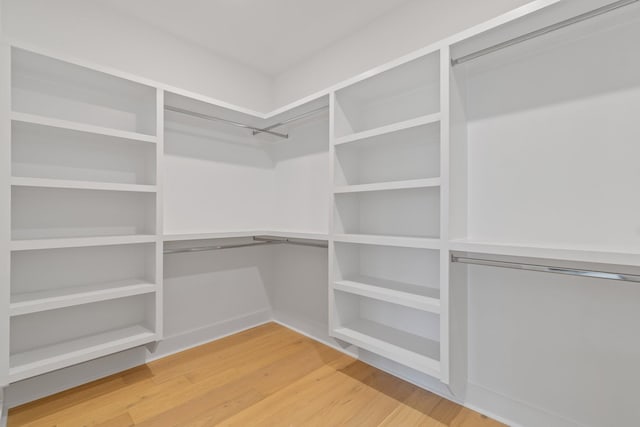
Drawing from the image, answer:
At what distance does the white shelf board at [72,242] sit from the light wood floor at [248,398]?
0.95m

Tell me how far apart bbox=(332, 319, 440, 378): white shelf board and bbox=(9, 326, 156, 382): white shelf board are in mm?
1350

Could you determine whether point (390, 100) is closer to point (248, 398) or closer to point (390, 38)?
point (390, 38)

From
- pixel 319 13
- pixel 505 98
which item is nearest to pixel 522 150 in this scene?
pixel 505 98

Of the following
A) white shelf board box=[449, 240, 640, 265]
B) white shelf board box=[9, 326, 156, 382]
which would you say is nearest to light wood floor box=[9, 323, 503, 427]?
white shelf board box=[9, 326, 156, 382]

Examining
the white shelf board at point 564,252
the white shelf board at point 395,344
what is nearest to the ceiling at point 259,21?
the white shelf board at point 564,252

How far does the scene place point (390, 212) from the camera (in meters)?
2.06

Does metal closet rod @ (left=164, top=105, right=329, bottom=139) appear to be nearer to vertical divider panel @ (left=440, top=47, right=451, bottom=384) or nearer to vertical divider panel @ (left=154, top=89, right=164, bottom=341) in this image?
vertical divider panel @ (left=154, top=89, right=164, bottom=341)

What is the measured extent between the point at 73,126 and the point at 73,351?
1332 mm

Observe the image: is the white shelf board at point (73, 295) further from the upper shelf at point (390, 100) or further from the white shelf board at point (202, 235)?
the upper shelf at point (390, 100)

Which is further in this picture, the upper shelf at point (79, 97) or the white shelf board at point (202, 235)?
the white shelf board at point (202, 235)

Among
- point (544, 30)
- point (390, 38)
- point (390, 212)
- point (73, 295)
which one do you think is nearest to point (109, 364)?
point (73, 295)

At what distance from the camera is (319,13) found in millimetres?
2131

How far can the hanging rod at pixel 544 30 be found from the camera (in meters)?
1.15

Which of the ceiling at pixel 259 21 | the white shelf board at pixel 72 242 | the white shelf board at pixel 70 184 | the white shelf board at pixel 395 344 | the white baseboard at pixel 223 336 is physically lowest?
the white baseboard at pixel 223 336
